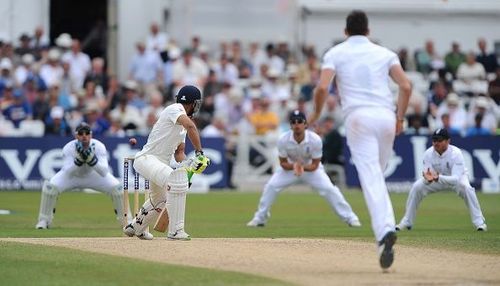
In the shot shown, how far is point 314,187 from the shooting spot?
20625 mm

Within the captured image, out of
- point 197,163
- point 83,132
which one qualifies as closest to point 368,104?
point 197,163

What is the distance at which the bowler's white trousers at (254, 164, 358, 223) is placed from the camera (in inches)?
793

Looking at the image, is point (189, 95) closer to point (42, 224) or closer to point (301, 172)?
point (42, 224)

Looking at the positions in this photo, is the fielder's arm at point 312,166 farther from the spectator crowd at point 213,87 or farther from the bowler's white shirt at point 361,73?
the spectator crowd at point 213,87

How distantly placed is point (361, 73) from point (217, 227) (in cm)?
A: 760

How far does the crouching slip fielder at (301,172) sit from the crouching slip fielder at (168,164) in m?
4.92

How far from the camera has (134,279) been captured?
11.6 m

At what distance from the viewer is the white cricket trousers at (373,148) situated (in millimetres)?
11914

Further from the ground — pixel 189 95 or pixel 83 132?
pixel 189 95

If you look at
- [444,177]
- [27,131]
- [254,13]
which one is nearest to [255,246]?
[444,177]

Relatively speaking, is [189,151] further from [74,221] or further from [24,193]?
[74,221]

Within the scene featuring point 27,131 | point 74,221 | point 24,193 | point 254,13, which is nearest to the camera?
point 74,221

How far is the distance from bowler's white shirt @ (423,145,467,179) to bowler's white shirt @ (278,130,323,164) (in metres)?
1.91

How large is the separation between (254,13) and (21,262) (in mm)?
21872
